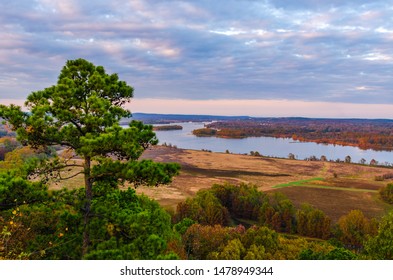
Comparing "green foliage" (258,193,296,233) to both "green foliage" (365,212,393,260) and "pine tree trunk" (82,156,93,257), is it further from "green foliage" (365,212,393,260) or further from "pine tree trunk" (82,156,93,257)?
"pine tree trunk" (82,156,93,257)

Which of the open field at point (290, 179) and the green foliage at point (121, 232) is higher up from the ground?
the green foliage at point (121, 232)

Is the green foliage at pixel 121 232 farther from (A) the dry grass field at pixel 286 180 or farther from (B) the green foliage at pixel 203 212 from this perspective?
(B) the green foliage at pixel 203 212

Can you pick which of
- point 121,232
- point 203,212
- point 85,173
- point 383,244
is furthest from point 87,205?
point 203,212

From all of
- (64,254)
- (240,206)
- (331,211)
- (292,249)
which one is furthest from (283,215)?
(64,254)

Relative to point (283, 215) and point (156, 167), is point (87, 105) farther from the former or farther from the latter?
point (283, 215)

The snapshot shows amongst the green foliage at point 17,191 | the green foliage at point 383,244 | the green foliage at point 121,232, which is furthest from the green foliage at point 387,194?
the green foliage at point 17,191

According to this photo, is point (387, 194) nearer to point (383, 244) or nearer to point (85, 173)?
point (383, 244)
